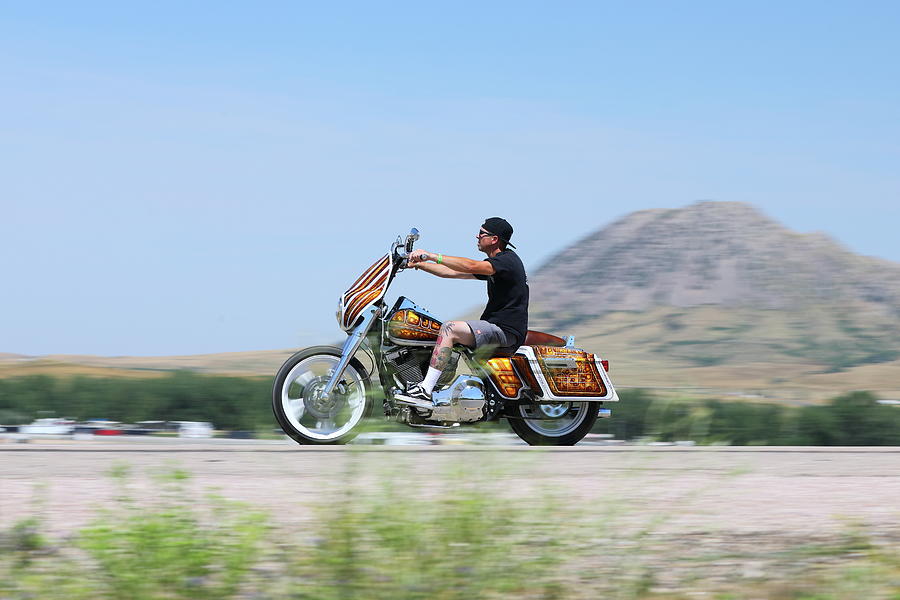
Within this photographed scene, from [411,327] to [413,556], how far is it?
5254 millimetres

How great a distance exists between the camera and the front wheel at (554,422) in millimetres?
9500

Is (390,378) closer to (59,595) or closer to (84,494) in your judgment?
(84,494)

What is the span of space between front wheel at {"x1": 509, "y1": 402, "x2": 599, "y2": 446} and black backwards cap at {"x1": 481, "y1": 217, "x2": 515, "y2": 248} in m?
1.34

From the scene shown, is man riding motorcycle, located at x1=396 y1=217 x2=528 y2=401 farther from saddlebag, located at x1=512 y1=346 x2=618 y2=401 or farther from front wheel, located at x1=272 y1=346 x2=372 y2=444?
front wheel, located at x1=272 y1=346 x2=372 y2=444

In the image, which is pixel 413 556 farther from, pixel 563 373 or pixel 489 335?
pixel 563 373

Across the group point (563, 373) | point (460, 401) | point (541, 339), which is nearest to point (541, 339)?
point (541, 339)

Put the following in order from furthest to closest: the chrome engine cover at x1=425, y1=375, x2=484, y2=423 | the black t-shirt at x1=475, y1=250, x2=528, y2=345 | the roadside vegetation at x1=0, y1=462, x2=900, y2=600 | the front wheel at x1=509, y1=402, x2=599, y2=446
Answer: the front wheel at x1=509, y1=402, x2=599, y2=446
the black t-shirt at x1=475, y1=250, x2=528, y2=345
the chrome engine cover at x1=425, y1=375, x2=484, y2=423
the roadside vegetation at x1=0, y1=462, x2=900, y2=600

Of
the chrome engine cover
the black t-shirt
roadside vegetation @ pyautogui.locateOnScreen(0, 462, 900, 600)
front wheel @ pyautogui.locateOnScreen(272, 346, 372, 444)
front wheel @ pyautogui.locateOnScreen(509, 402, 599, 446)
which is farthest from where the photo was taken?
front wheel @ pyautogui.locateOnScreen(509, 402, 599, 446)

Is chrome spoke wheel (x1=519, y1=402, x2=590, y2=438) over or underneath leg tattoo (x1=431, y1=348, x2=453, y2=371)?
underneath

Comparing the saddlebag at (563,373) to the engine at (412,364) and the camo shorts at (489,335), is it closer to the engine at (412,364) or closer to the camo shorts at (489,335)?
the camo shorts at (489,335)

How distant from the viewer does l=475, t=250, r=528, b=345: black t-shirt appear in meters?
9.09

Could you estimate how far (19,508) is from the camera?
500 cm

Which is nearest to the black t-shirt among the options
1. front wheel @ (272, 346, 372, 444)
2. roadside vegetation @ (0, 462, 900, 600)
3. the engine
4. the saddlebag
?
the saddlebag

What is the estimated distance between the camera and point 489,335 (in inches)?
356
